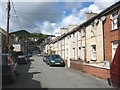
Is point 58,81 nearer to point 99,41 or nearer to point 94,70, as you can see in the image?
point 94,70

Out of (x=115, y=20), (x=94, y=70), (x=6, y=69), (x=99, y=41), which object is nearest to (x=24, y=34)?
(x=99, y=41)

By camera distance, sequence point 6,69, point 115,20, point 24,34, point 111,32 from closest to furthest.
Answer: point 6,69 < point 115,20 < point 111,32 < point 24,34

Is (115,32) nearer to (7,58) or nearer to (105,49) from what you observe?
(105,49)

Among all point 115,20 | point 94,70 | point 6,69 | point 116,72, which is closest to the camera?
point 116,72

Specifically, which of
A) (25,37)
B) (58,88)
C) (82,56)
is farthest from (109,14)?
(25,37)

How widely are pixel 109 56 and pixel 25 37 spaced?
100133 millimetres

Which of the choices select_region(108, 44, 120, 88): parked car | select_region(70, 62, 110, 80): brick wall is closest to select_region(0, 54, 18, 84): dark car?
select_region(70, 62, 110, 80): brick wall

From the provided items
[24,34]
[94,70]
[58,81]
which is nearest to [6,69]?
[58,81]

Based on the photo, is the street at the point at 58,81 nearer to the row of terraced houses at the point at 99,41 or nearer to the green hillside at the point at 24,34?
the row of terraced houses at the point at 99,41

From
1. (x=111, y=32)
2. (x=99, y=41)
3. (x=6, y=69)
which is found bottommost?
(x=6, y=69)

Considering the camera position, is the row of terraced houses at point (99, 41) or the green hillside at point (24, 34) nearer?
the row of terraced houses at point (99, 41)

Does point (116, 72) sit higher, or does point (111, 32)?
point (111, 32)

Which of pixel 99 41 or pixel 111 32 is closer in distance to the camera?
pixel 111 32

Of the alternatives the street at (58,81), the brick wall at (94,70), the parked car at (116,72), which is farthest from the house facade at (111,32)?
the parked car at (116,72)
